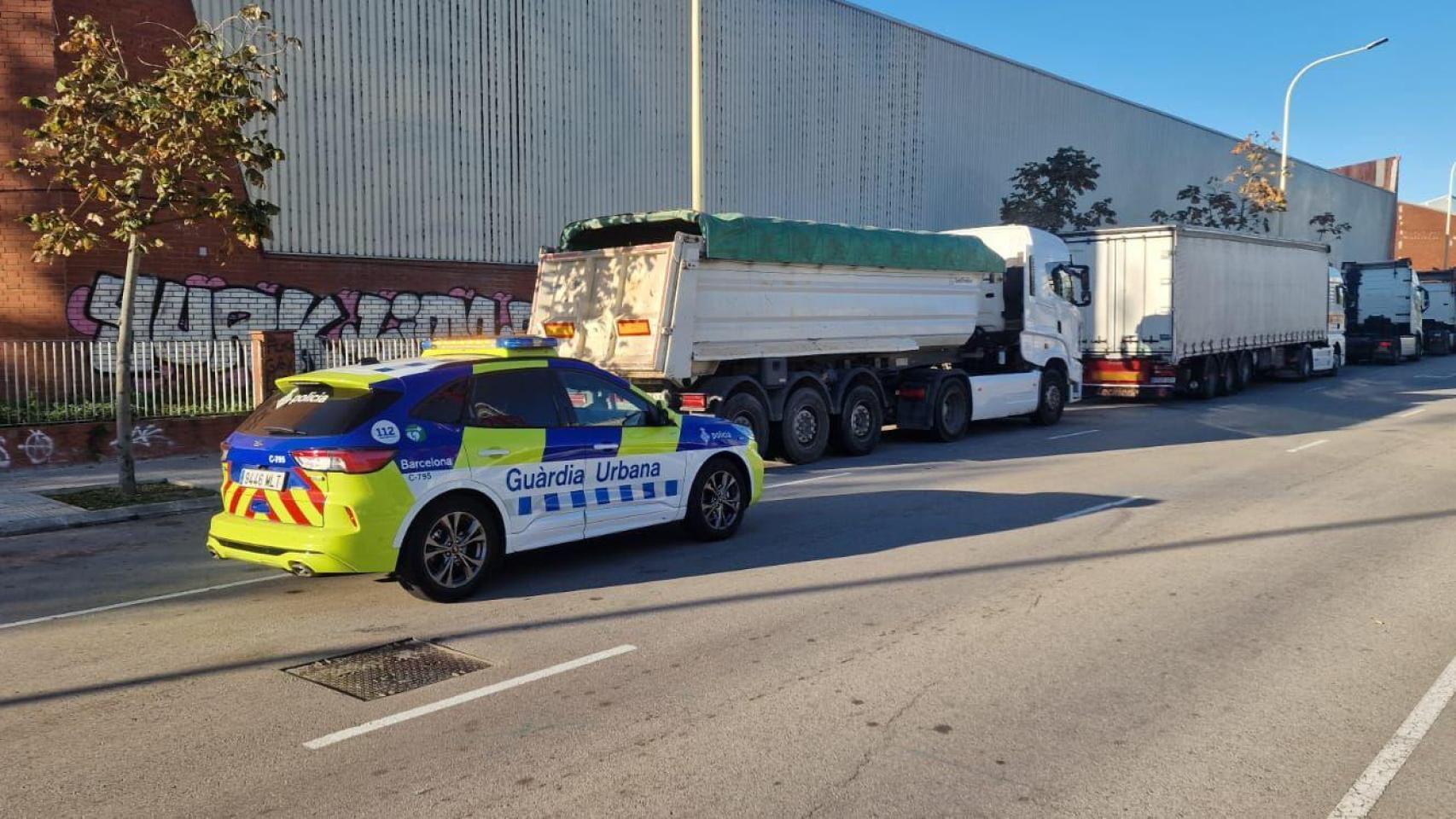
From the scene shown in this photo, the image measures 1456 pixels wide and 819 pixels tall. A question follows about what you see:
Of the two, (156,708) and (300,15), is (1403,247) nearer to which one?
(300,15)

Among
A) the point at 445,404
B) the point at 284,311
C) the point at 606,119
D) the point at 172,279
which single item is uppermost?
the point at 606,119

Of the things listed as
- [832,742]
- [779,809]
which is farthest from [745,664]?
[779,809]

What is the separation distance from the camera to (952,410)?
1688cm

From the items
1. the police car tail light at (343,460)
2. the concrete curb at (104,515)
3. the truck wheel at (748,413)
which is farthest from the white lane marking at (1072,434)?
the police car tail light at (343,460)

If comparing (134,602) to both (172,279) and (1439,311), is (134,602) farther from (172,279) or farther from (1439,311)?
(1439,311)

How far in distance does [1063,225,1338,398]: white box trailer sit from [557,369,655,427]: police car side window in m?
17.1

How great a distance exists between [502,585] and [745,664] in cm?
249

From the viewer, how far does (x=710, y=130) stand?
88.8ft

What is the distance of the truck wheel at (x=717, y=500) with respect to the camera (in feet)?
28.6

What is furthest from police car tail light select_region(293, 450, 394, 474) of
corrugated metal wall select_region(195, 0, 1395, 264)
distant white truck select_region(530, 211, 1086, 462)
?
corrugated metal wall select_region(195, 0, 1395, 264)

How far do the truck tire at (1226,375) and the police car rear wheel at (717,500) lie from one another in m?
19.6

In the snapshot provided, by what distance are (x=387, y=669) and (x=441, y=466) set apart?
1504 mm

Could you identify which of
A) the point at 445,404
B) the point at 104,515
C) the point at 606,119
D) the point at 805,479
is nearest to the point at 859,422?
the point at 805,479

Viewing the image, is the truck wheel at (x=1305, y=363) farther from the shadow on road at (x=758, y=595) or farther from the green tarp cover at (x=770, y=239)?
the shadow on road at (x=758, y=595)
